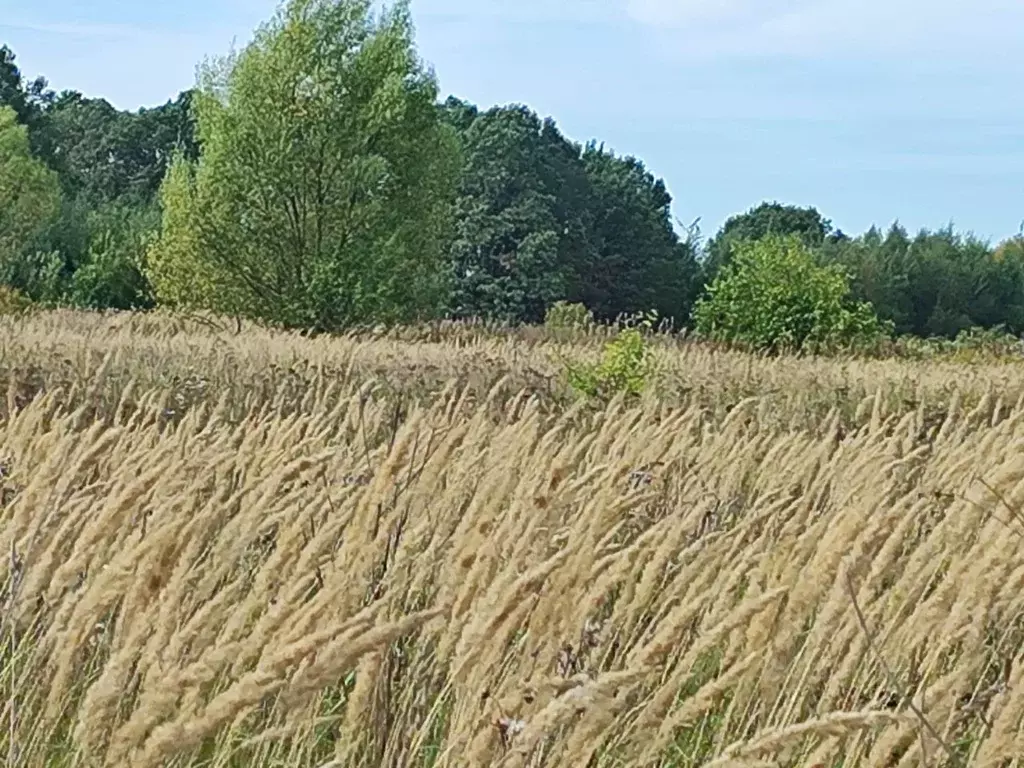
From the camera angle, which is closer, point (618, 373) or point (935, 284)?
point (618, 373)

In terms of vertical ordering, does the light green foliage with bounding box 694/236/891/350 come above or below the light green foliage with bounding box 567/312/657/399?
above

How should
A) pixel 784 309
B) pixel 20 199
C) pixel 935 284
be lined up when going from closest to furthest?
pixel 784 309, pixel 20 199, pixel 935 284

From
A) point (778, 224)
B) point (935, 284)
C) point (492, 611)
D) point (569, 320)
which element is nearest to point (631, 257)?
point (935, 284)

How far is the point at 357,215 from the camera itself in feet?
81.3

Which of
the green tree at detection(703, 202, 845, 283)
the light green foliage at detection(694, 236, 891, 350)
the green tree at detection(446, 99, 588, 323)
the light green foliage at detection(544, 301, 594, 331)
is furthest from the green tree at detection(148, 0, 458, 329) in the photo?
the green tree at detection(703, 202, 845, 283)

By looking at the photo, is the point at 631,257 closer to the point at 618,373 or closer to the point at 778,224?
the point at 778,224

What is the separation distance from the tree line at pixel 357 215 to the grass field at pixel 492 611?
19.1 meters

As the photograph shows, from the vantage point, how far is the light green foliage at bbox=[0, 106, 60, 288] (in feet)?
123

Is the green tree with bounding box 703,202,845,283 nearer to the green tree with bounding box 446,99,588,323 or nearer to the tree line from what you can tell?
the tree line

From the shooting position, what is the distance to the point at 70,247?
40.0 metres

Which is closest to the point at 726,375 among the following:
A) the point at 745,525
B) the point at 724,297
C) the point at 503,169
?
the point at 745,525

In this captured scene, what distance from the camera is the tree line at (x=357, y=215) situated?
24.4m

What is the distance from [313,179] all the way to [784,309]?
8470 millimetres

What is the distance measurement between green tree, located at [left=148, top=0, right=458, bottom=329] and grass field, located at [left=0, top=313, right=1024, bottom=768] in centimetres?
2014
